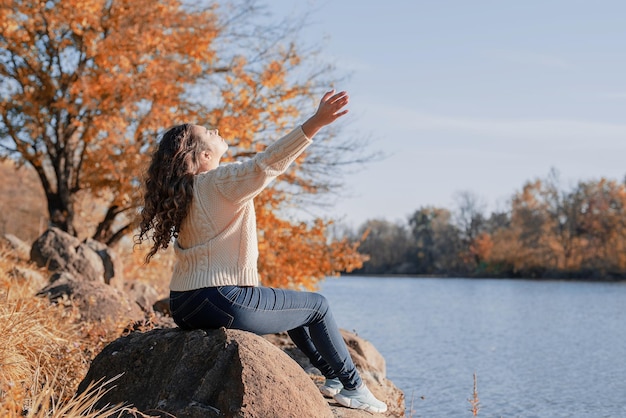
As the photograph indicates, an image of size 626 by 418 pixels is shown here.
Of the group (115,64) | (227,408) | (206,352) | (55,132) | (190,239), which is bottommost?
(227,408)

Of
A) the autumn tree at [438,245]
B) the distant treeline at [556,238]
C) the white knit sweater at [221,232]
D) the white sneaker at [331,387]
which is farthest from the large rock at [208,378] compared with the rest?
the autumn tree at [438,245]

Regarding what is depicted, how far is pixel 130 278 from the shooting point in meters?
13.7

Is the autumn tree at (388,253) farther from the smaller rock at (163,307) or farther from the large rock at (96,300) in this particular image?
the large rock at (96,300)

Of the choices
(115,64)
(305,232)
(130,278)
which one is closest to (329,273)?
(305,232)

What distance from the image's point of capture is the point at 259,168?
3688mm

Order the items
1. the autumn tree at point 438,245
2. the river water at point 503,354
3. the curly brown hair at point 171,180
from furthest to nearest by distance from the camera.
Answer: the autumn tree at point 438,245
the river water at point 503,354
the curly brown hair at point 171,180

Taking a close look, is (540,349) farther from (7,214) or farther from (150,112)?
(7,214)

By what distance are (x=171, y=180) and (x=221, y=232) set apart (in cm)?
40

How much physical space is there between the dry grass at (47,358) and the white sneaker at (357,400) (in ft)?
4.03

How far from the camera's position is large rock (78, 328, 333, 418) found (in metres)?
3.52

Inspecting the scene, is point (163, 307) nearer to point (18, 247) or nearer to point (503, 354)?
point (18, 247)

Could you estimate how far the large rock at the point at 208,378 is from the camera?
352 cm

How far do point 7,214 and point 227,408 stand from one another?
19.7 metres

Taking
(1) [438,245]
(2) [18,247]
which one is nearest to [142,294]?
(2) [18,247]
